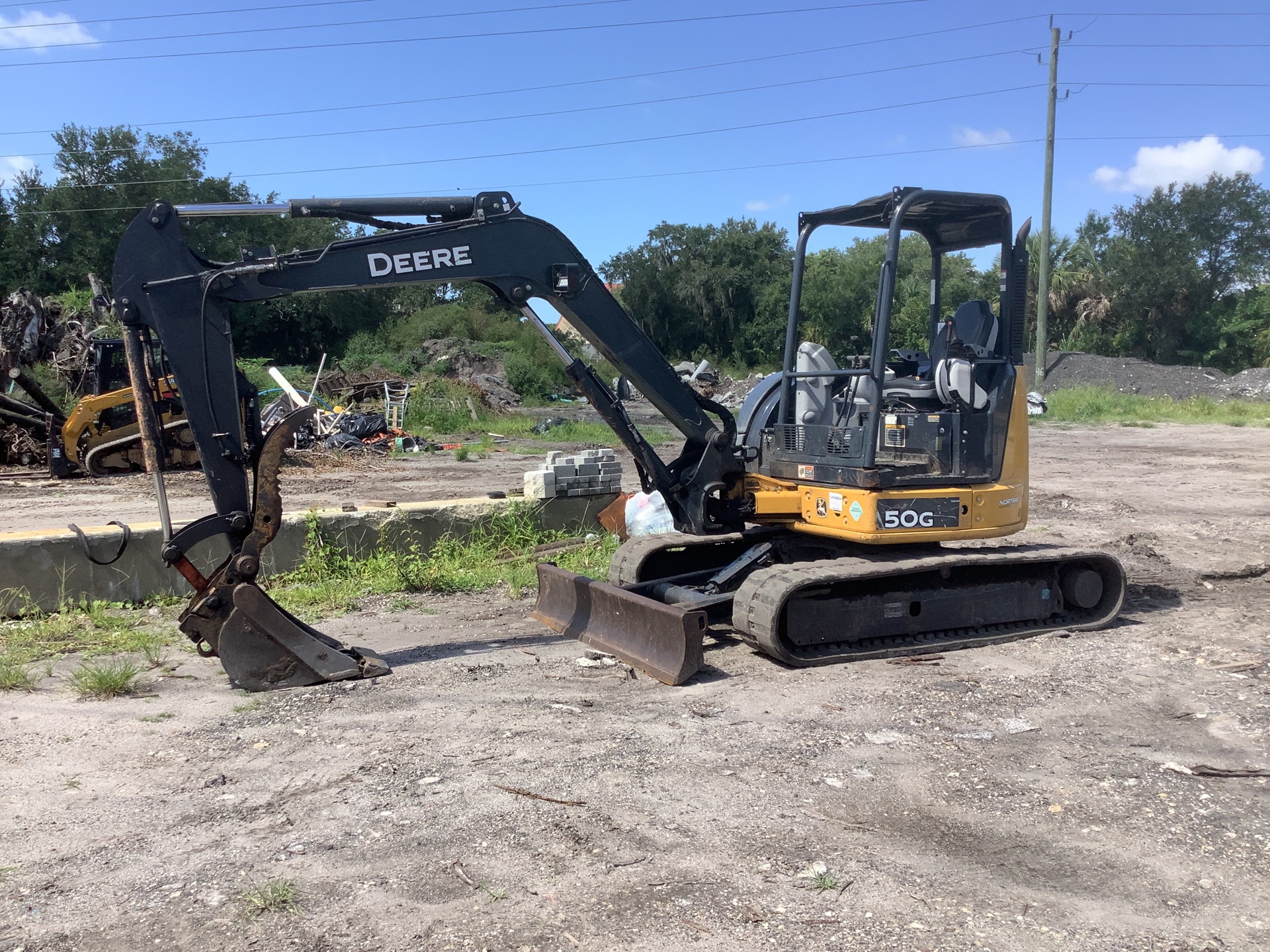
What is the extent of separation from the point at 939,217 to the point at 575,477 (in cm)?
437

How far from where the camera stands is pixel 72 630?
6.94 m

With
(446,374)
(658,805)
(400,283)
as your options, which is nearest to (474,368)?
(446,374)

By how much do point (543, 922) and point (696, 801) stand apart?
3.61 ft

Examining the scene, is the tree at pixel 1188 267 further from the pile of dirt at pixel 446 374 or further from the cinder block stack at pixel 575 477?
the cinder block stack at pixel 575 477

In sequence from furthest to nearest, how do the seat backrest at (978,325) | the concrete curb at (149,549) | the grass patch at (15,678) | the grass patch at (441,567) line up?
the grass patch at (441,567) → the concrete curb at (149,549) → the seat backrest at (978,325) → the grass patch at (15,678)

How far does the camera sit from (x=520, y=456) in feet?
64.3

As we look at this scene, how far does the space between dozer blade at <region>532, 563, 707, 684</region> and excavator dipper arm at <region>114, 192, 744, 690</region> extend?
57.8 inches

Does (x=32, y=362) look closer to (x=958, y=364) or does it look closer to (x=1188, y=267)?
(x=958, y=364)

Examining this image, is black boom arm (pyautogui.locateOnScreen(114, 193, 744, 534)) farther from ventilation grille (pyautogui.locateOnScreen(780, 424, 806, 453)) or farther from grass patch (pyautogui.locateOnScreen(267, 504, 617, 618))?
grass patch (pyautogui.locateOnScreen(267, 504, 617, 618))

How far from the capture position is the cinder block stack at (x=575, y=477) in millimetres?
9812

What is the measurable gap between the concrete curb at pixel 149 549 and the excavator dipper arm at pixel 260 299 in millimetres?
2392

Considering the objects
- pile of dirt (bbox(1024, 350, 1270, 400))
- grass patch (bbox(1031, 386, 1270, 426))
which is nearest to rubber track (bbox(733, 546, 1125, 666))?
grass patch (bbox(1031, 386, 1270, 426))

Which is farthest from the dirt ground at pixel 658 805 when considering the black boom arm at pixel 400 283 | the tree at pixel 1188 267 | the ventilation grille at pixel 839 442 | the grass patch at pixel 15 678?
the tree at pixel 1188 267

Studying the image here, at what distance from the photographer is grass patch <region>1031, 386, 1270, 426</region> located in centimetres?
2830
